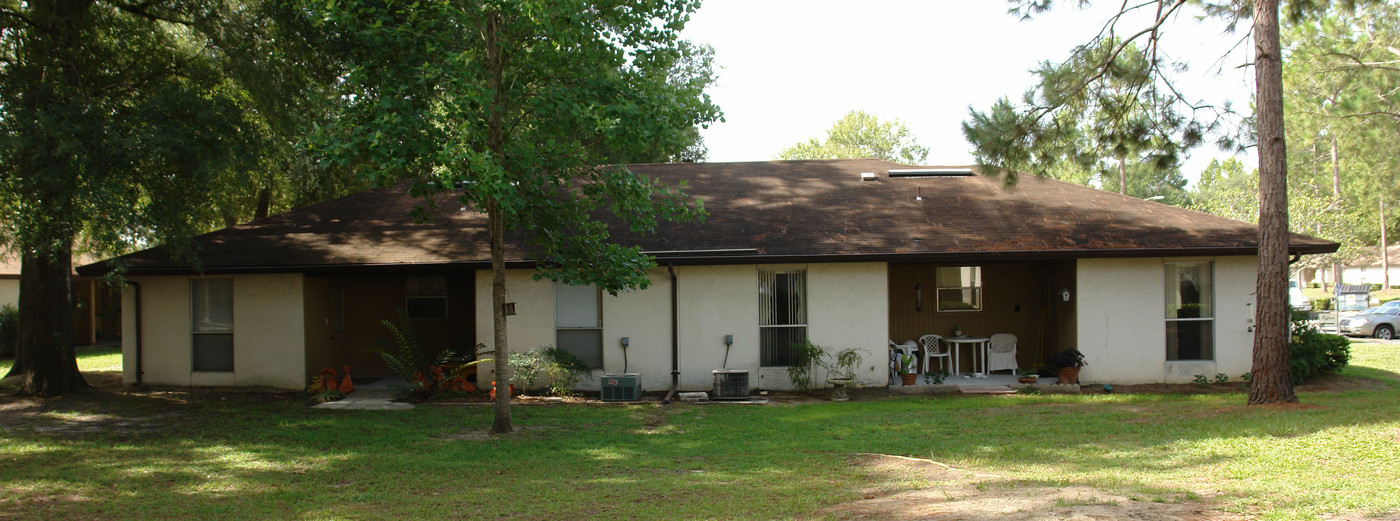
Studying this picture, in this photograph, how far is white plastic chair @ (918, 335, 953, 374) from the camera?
14.5 meters

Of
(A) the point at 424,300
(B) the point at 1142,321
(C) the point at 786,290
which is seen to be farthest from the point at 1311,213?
(A) the point at 424,300

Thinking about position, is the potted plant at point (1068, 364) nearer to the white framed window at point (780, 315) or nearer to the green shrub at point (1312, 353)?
the green shrub at point (1312, 353)

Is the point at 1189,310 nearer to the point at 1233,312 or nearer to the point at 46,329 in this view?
the point at 1233,312

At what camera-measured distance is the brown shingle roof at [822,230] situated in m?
12.8

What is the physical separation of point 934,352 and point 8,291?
80.1 feet

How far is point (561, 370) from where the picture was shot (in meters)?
12.7

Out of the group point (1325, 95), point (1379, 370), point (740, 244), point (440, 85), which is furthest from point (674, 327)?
point (1325, 95)

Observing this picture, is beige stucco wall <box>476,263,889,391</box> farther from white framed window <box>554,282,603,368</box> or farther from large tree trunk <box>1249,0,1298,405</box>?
large tree trunk <box>1249,0,1298,405</box>

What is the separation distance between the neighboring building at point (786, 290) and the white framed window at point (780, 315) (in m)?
0.02

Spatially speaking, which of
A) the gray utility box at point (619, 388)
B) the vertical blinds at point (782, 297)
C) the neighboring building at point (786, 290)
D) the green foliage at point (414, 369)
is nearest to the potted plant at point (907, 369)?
the neighboring building at point (786, 290)

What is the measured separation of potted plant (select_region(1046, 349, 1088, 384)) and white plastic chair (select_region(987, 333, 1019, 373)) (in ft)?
4.42

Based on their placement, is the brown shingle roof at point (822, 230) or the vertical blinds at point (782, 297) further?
the vertical blinds at point (782, 297)

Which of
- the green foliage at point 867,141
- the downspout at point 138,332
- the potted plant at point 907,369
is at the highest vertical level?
the green foliage at point 867,141

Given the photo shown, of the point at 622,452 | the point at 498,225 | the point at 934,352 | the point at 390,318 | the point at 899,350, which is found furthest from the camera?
the point at 390,318
